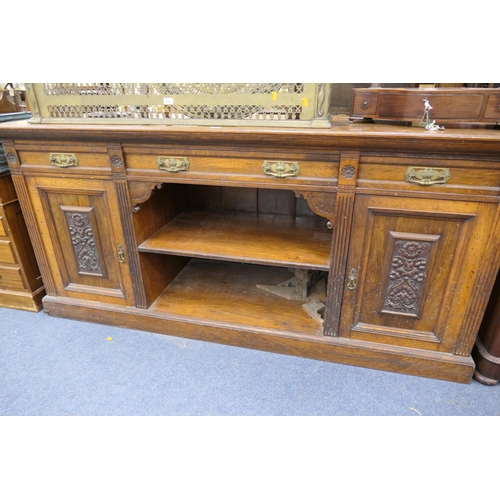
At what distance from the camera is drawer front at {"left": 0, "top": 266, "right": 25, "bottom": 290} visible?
6.18 ft

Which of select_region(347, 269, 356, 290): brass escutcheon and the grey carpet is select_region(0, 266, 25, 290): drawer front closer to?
the grey carpet

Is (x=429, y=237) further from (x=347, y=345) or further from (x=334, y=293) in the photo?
(x=347, y=345)

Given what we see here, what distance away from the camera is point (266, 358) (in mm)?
1636

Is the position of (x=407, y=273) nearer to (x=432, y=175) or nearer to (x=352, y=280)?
(x=352, y=280)

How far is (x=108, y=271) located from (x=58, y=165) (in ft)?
1.73

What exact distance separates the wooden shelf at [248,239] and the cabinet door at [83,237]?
0.62ft

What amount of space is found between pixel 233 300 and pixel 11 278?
121 cm

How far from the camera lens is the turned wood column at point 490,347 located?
1.42 m

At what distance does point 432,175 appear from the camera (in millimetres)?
1190

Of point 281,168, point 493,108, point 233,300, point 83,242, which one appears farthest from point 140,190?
point 493,108

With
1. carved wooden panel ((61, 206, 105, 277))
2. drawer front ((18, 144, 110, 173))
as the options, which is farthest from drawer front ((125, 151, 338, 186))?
carved wooden panel ((61, 206, 105, 277))

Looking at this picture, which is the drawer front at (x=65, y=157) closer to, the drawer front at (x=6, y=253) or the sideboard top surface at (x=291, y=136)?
the sideboard top surface at (x=291, y=136)

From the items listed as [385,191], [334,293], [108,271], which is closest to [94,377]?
[108,271]

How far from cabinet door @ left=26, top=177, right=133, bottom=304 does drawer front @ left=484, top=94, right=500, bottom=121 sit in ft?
4.77
